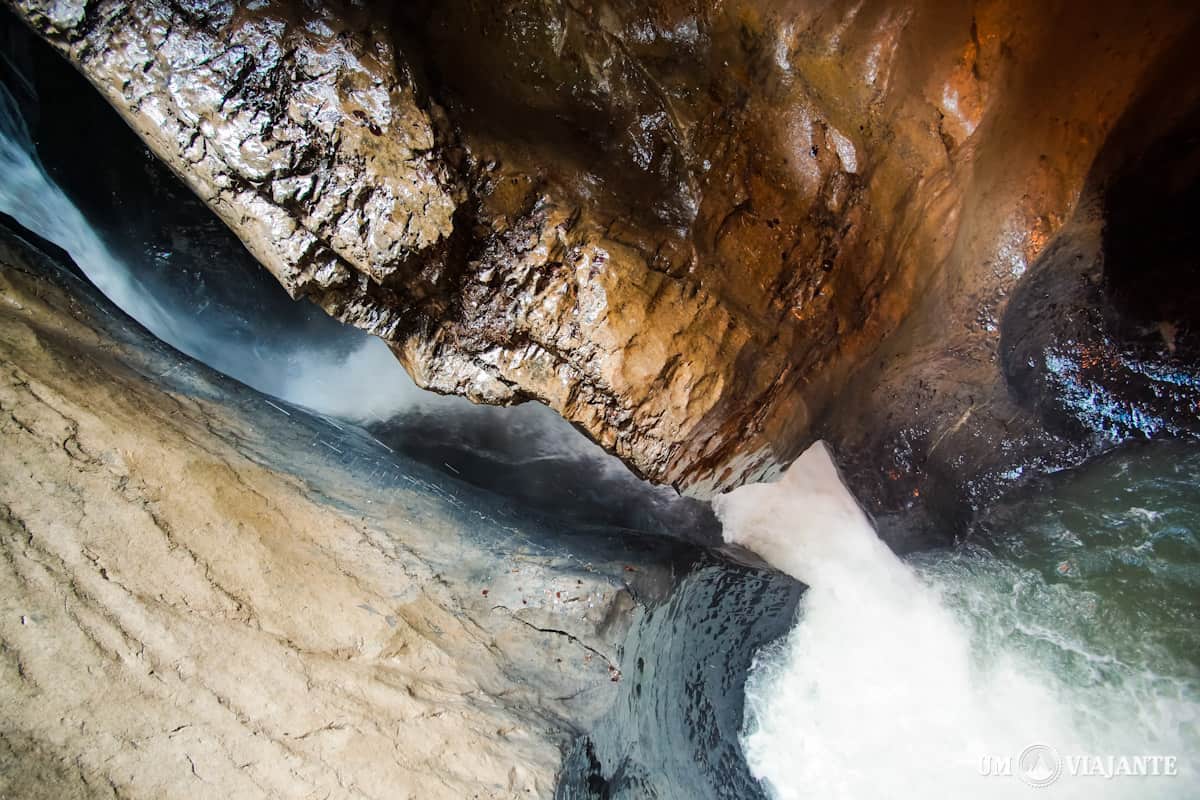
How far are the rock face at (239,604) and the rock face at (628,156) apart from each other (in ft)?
2.14

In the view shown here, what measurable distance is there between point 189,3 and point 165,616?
5.83ft

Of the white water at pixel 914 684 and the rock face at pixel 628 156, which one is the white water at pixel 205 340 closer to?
the rock face at pixel 628 156

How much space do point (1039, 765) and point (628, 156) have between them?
339 cm

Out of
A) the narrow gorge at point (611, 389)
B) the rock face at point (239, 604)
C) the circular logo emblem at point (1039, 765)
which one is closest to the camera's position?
the rock face at point (239, 604)

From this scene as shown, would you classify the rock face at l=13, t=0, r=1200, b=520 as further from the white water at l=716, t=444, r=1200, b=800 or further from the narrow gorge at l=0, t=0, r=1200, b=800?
the white water at l=716, t=444, r=1200, b=800

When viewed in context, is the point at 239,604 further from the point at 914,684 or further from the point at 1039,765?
the point at 1039,765

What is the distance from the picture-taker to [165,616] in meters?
1.54

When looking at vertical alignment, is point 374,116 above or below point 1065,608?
below

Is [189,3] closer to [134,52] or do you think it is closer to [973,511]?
[134,52]

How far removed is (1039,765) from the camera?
267 centimetres

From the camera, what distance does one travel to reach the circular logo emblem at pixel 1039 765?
103 inches

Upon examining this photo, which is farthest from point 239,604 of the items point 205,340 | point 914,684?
point 914,684

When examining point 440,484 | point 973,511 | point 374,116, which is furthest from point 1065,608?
point 374,116

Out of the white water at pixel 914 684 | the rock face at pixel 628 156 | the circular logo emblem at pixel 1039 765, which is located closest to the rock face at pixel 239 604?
the rock face at pixel 628 156
